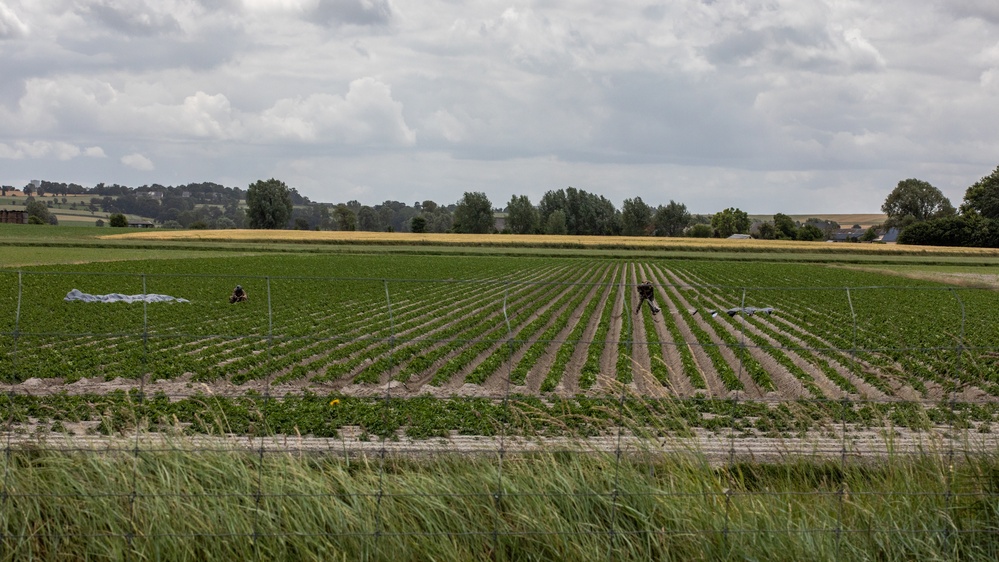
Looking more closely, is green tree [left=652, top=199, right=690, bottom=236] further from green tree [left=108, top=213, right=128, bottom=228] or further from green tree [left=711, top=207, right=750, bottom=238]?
green tree [left=108, top=213, right=128, bottom=228]

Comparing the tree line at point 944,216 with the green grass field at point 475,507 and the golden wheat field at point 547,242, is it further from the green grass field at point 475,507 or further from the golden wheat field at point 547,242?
the green grass field at point 475,507

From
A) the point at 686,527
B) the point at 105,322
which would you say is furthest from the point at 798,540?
the point at 105,322

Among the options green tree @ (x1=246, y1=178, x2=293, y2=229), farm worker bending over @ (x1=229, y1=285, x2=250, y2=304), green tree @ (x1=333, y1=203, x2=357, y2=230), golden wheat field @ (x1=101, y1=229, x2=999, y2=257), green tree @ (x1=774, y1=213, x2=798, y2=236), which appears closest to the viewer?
farm worker bending over @ (x1=229, y1=285, x2=250, y2=304)

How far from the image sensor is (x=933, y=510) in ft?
19.9

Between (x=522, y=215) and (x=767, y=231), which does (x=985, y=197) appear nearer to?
(x=767, y=231)

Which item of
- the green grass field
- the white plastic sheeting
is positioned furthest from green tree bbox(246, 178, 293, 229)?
the green grass field

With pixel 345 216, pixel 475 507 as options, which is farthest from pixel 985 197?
pixel 475 507

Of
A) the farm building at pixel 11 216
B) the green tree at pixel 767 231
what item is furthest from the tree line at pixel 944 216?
the farm building at pixel 11 216

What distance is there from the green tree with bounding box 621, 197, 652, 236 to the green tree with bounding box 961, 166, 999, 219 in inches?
2164

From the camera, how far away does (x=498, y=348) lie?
805 inches

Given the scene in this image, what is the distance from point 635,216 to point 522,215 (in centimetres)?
2319

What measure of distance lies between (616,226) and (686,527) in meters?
164

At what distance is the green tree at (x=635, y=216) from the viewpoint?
547ft

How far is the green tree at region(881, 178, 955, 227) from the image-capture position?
164 metres
